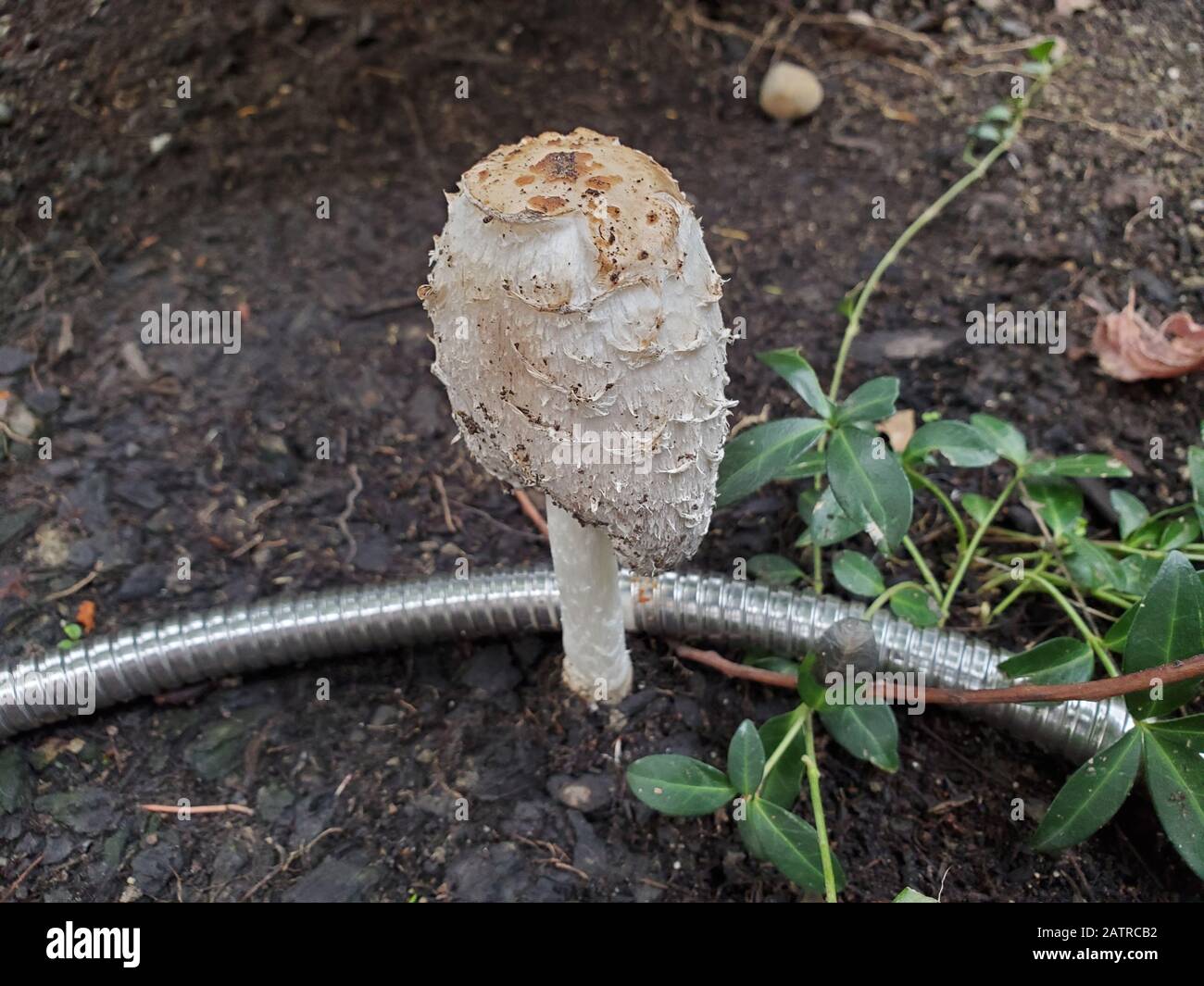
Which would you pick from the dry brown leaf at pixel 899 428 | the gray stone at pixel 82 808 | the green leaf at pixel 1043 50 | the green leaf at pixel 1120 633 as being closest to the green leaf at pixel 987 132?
the green leaf at pixel 1043 50

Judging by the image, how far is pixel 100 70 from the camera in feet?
10.3

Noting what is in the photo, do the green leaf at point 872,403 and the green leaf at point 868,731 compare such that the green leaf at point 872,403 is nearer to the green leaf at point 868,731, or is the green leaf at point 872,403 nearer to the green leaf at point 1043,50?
the green leaf at point 868,731

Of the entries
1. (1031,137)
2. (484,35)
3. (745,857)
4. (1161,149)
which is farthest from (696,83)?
(745,857)

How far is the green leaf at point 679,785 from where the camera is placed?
5.86ft

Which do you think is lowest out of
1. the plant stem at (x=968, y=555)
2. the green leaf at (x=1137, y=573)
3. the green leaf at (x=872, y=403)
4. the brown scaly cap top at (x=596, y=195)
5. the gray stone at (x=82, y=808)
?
the gray stone at (x=82, y=808)

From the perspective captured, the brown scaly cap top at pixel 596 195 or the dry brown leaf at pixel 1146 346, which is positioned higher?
the brown scaly cap top at pixel 596 195

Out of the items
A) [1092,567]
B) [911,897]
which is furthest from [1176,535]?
[911,897]

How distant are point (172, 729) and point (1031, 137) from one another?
3209mm

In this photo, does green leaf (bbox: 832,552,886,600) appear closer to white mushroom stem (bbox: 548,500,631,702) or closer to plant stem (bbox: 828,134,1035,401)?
white mushroom stem (bbox: 548,500,631,702)

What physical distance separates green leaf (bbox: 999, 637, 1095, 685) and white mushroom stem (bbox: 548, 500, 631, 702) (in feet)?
2.49

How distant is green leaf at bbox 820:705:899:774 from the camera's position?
6.19 ft

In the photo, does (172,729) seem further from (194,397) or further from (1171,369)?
(1171,369)

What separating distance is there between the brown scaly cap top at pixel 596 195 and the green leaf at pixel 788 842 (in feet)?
3.24

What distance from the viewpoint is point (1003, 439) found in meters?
2.24
